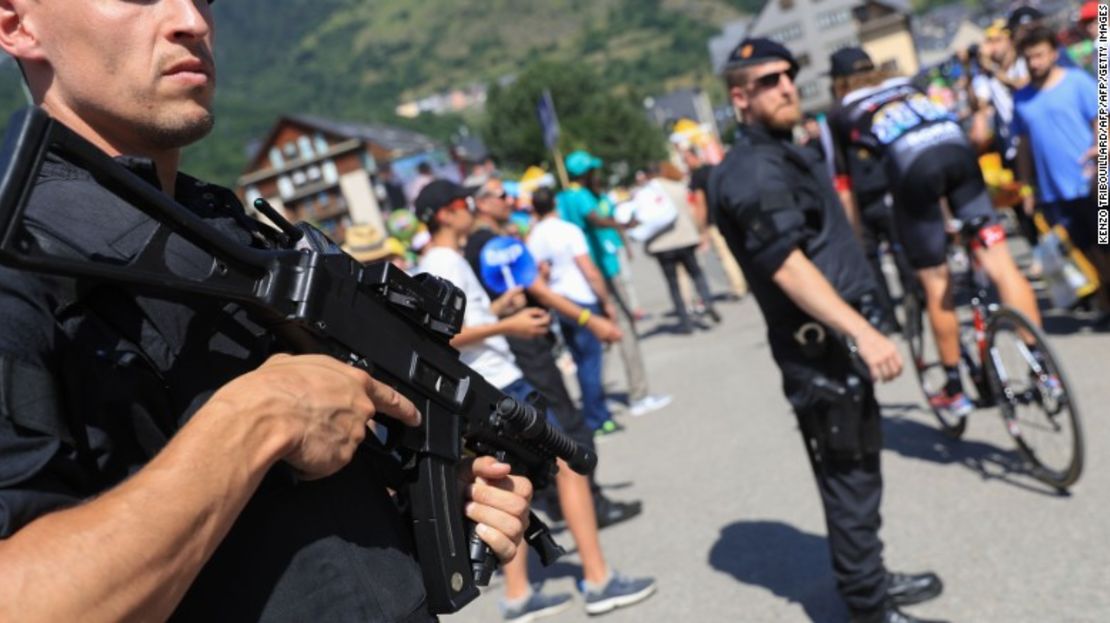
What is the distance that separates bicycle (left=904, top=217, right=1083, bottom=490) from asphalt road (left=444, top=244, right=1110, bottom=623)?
0.14 meters

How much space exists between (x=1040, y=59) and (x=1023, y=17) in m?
0.29

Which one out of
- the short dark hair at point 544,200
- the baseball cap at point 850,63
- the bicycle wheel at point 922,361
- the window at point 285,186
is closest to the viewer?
the baseball cap at point 850,63

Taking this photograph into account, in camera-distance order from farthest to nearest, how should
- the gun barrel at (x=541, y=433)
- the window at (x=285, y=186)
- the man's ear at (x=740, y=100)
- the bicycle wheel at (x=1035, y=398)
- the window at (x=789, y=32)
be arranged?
the window at (x=285, y=186), the window at (x=789, y=32), the bicycle wheel at (x=1035, y=398), the man's ear at (x=740, y=100), the gun barrel at (x=541, y=433)

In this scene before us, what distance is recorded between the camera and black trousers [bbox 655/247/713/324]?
13500mm

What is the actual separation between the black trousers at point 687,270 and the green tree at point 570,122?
9177 cm

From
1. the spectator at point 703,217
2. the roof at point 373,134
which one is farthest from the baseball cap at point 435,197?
the roof at point 373,134

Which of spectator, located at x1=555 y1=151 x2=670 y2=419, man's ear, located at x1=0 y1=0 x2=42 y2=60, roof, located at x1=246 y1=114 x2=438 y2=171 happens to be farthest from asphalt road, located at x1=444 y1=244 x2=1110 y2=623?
roof, located at x1=246 y1=114 x2=438 y2=171

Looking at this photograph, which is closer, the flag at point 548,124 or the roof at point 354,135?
the flag at point 548,124

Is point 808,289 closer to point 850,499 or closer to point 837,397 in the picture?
point 837,397

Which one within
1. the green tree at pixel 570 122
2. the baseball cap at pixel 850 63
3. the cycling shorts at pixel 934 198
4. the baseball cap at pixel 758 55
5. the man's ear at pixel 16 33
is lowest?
the green tree at pixel 570 122

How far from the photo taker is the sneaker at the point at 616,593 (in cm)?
543

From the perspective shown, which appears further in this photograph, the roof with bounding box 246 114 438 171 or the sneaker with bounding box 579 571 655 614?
the roof with bounding box 246 114 438 171

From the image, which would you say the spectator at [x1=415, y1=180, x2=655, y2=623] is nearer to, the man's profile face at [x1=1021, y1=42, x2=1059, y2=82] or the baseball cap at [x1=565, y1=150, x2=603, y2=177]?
the man's profile face at [x1=1021, y1=42, x2=1059, y2=82]

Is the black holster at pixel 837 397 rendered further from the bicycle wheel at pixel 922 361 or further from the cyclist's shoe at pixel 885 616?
the bicycle wheel at pixel 922 361
